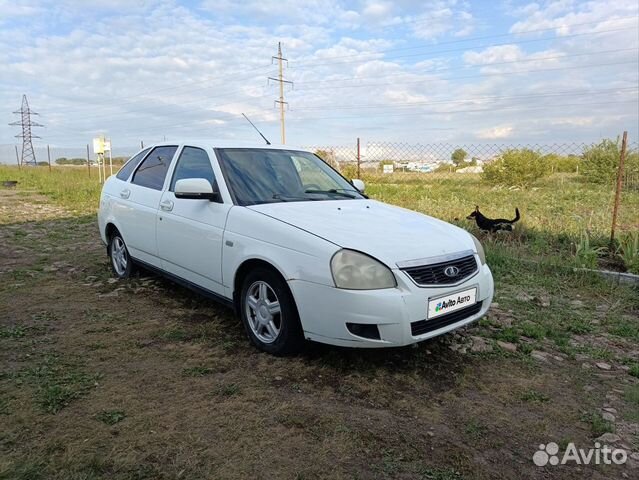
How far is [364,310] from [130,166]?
3.62 metres

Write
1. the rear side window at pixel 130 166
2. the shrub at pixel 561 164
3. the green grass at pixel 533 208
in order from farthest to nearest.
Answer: the shrub at pixel 561 164
the green grass at pixel 533 208
the rear side window at pixel 130 166

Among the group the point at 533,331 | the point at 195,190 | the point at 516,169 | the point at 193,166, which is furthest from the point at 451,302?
the point at 516,169

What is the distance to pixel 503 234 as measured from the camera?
7074mm

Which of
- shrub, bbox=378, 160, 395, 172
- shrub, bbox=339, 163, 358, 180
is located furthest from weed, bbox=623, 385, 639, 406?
shrub, bbox=339, 163, 358, 180

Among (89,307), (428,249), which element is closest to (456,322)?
(428,249)

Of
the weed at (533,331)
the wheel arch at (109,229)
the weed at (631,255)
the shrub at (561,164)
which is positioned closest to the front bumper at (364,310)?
the weed at (533,331)

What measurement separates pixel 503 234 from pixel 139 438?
20.1 ft

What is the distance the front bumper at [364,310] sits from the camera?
2.75 m

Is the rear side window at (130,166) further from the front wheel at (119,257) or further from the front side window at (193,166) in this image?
the front side window at (193,166)

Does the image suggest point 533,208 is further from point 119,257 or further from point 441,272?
point 119,257

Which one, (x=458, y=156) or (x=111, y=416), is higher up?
(x=458, y=156)

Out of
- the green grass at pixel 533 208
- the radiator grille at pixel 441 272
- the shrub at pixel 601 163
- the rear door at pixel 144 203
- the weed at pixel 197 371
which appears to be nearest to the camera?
the radiator grille at pixel 441 272

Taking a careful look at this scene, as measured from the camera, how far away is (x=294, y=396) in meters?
2.77

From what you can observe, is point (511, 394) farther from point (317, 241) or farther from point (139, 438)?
point (139, 438)
